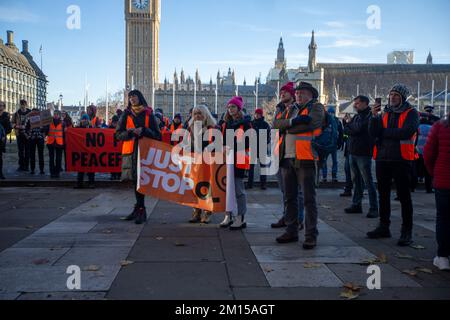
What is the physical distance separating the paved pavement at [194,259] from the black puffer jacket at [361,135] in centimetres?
115

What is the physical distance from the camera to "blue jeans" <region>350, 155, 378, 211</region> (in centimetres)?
768

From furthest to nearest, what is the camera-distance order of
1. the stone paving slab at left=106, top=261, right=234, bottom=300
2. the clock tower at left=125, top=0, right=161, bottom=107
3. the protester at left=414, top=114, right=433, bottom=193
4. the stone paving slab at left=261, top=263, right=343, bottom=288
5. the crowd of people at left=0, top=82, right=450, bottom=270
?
the clock tower at left=125, top=0, right=161, bottom=107 → the protester at left=414, top=114, right=433, bottom=193 → the crowd of people at left=0, top=82, right=450, bottom=270 → the stone paving slab at left=261, top=263, right=343, bottom=288 → the stone paving slab at left=106, top=261, right=234, bottom=300

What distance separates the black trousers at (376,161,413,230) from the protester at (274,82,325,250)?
3.43ft

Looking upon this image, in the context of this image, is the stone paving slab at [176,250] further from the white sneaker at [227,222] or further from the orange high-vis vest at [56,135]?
the orange high-vis vest at [56,135]

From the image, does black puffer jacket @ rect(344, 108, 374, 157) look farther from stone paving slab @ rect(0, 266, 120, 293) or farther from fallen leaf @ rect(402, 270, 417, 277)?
stone paving slab @ rect(0, 266, 120, 293)

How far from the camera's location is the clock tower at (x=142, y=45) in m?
102

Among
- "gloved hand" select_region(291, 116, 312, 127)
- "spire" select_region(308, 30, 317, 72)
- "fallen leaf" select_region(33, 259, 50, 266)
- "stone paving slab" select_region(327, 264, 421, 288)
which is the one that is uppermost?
"spire" select_region(308, 30, 317, 72)

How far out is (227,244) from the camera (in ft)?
18.4

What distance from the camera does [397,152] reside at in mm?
5809

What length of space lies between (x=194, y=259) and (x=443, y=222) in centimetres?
266

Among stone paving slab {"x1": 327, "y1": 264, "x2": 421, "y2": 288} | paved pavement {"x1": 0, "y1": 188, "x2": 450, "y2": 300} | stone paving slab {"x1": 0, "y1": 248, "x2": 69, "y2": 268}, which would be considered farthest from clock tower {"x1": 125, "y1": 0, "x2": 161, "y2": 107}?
stone paving slab {"x1": 327, "y1": 264, "x2": 421, "y2": 288}

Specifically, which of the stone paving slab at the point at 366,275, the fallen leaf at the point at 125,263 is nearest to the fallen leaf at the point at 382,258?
the stone paving slab at the point at 366,275
